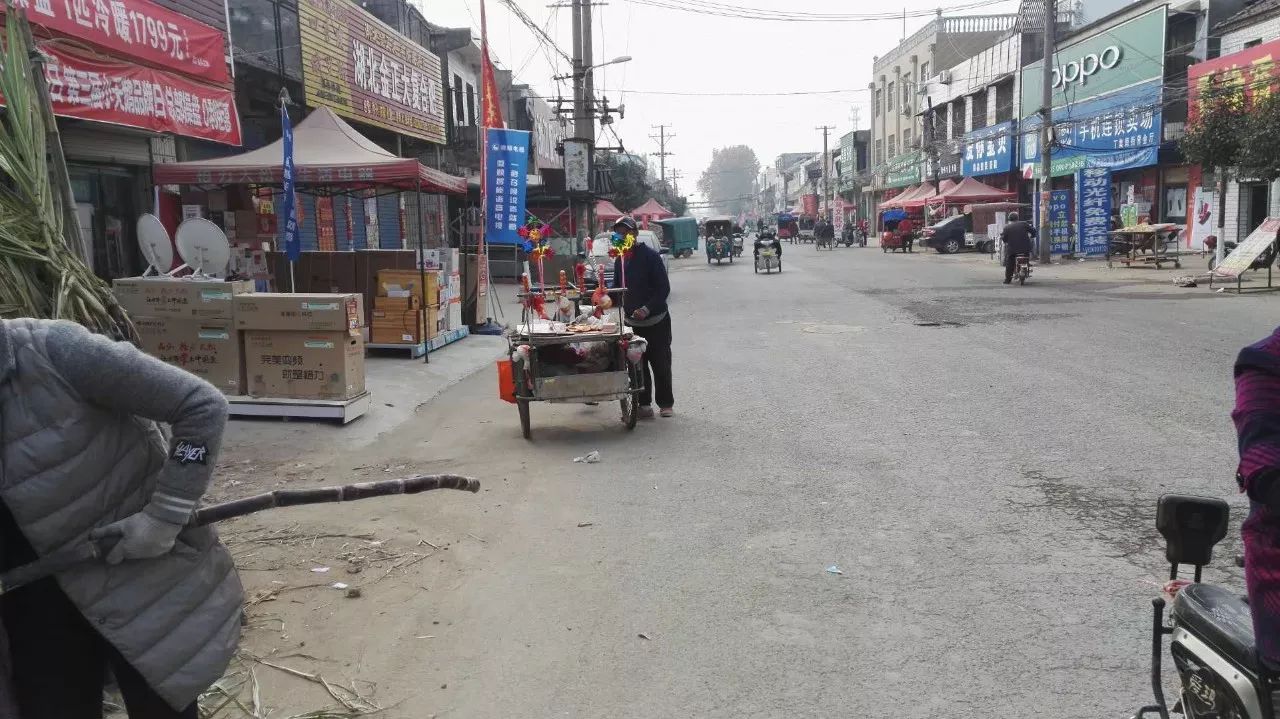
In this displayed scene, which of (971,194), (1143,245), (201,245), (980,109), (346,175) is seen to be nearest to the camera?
(201,245)

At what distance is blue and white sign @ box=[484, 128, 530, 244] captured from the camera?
1291 centimetres

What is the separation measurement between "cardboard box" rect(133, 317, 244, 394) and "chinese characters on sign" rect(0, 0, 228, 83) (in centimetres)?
304

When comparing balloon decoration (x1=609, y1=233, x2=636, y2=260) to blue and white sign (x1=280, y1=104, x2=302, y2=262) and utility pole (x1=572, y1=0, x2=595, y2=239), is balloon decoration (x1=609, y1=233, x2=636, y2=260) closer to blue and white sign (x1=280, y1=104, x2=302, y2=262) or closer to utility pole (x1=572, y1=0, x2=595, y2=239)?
blue and white sign (x1=280, y1=104, x2=302, y2=262)

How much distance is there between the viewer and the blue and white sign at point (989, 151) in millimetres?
43750

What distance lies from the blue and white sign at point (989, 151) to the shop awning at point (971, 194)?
4.71ft

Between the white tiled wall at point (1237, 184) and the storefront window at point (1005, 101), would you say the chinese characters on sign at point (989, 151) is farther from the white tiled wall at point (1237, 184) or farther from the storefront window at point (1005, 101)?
the white tiled wall at point (1237, 184)

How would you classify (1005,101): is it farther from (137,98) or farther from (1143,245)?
(137,98)

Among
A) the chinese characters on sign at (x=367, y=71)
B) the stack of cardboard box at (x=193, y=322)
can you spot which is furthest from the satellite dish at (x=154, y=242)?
the chinese characters on sign at (x=367, y=71)

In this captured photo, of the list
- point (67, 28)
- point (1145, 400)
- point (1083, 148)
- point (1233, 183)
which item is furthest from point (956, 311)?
point (1083, 148)

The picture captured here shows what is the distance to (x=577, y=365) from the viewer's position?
823 cm

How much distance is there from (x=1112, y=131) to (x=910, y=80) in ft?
103

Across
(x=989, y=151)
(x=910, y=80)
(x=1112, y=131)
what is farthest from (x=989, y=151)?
(x=910, y=80)

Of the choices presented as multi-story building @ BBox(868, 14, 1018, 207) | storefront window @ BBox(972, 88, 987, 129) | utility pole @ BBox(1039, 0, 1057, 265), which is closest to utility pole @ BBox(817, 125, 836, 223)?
multi-story building @ BBox(868, 14, 1018, 207)

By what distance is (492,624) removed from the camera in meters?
4.17
